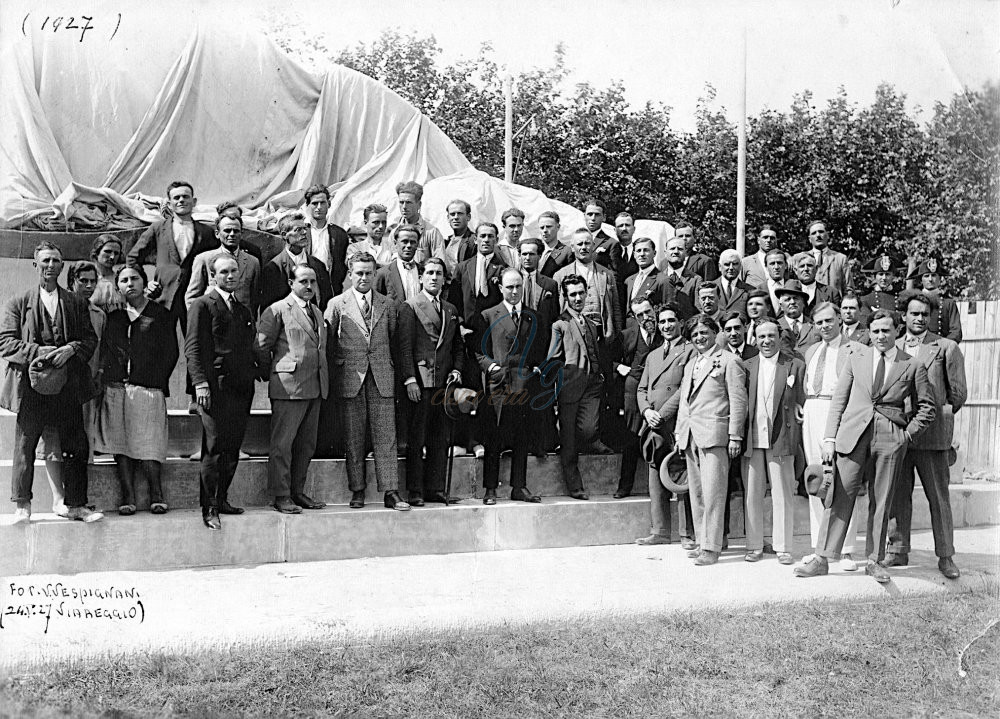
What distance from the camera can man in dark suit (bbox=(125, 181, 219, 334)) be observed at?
7.45m

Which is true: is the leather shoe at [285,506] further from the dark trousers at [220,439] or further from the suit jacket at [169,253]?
the suit jacket at [169,253]

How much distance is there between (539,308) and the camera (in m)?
7.78

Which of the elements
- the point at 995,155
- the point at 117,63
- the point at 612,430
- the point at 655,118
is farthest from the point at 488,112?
the point at 995,155

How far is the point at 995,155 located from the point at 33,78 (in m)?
7.43

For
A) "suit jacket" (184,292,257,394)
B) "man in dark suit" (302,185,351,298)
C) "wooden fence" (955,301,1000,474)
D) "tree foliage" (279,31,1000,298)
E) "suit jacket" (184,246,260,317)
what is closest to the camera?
"suit jacket" (184,292,257,394)

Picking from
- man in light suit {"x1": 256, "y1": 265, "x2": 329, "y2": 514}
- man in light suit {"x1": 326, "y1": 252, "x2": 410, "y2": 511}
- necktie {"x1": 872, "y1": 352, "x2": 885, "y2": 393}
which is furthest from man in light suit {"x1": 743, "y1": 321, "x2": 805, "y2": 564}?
man in light suit {"x1": 256, "y1": 265, "x2": 329, "y2": 514}

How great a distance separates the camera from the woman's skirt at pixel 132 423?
6438 millimetres

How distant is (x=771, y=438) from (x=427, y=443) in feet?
7.68

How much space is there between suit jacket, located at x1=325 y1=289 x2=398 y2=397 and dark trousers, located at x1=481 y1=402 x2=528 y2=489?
0.83 meters

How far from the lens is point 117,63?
9055 millimetres

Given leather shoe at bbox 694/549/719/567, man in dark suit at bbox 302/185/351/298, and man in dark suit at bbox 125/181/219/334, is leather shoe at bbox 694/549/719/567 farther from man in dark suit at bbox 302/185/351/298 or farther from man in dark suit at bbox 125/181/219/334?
man in dark suit at bbox 125/181/219/334

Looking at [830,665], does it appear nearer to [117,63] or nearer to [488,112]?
[117,63]

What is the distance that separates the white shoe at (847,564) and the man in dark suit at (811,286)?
222 centimetres

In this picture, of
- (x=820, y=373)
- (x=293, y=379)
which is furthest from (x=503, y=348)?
(x=820, y=373)
